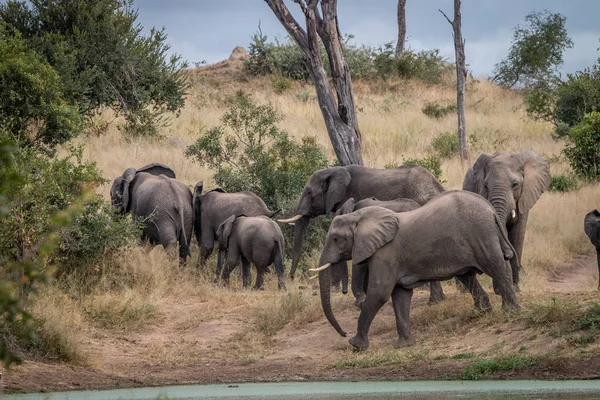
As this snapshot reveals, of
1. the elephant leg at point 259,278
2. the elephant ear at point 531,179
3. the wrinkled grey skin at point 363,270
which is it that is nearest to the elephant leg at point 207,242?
the elephant leg at point 259,278

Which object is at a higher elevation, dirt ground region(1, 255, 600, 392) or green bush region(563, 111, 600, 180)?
green bush region(563, 111, 600, 180)

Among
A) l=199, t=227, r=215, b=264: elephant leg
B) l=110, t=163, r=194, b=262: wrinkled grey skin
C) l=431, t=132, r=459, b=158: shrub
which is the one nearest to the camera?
l=110, t=163, r=194, b=262: wrinkled grey skin

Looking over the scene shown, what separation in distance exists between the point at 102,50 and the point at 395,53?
659 inches

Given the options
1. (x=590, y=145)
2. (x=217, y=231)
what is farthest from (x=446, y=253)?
(x=590, y=145)

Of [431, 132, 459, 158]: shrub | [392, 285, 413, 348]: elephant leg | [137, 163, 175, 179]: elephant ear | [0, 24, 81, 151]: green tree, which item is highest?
[0, 24, 81, 151]: green tree

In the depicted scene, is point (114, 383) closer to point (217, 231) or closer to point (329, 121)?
point (217, 231)

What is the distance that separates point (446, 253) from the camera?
1080 cm

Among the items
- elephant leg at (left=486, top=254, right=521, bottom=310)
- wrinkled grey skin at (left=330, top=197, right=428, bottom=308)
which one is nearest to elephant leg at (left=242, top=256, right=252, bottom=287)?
wrinkled grey skin at (left=330, top=197, right=428, bottom=308)

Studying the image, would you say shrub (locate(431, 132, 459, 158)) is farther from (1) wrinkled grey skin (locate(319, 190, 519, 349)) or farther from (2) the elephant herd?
(1) wrinkled grey skin (locate(319, 190, 519, 349))

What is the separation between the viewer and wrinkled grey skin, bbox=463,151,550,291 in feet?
45.0

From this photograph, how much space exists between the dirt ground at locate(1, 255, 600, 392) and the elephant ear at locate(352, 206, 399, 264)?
1.06 metres

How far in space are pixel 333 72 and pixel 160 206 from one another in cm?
558

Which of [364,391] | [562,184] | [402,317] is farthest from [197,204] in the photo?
[364,391]

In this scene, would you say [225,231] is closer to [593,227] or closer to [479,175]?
[479,175]
